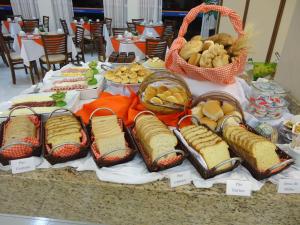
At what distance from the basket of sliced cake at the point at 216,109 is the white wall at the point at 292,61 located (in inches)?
18.1

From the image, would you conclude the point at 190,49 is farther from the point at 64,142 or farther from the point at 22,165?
the point at 22,165

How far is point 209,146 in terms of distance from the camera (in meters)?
0.77

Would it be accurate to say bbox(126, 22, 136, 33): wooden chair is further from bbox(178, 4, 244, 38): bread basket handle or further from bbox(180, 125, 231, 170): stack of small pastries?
bbox(180, 125, 231, 170): stack of small pastries

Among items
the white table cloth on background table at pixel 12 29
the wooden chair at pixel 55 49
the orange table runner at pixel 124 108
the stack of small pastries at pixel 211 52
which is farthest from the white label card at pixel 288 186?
the white table cloth on background table at pixel 12 29

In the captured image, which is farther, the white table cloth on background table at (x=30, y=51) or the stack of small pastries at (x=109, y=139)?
the white table cloth on background table at (x=30, y=51)

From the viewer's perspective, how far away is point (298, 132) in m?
0.90

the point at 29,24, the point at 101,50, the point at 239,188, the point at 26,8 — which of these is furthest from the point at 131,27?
the point at 239,188

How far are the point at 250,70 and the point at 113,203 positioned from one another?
130cm

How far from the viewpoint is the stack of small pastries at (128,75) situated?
1266 millimetres

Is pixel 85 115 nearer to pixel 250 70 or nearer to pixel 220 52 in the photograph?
pixel 220 52

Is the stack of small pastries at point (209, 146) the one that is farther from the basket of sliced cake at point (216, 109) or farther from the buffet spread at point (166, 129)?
the basket of sliced cake at point (216, 109)

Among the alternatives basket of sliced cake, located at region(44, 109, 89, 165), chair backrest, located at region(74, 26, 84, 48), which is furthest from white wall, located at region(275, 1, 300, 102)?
chair backrest, located at region(74, 26, 84, 48)

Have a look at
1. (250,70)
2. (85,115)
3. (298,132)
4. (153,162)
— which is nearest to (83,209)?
(153,162)

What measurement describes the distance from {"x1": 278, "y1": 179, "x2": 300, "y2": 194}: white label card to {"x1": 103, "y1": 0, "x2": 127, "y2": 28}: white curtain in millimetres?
5492
